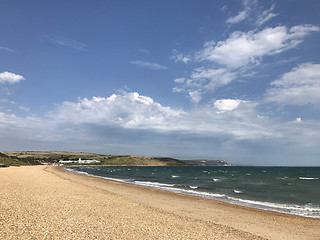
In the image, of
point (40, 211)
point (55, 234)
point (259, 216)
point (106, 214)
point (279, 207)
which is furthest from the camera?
point (279, 207)

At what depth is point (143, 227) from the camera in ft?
46.8

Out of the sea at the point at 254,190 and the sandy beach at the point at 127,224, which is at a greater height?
the sandy beach at the point at 127,224

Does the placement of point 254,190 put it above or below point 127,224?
below

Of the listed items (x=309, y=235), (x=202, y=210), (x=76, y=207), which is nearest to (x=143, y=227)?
(x=76, y=207)

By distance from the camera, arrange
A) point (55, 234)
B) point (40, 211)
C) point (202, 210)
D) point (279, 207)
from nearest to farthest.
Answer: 1. point (55, 234)
2. point (40, 211)
3. point (202, 210)
4. point (279, 207)

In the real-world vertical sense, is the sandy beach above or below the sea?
above

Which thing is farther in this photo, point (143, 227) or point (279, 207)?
point (279, 207)

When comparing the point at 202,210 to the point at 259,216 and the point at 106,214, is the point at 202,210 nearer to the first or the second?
the point at 259,216

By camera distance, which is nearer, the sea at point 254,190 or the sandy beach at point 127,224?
the sandy beach at point 127,224

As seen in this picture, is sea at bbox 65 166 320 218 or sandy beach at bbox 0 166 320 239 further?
sea at bbox 65 166 320 218

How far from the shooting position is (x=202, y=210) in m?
22.9

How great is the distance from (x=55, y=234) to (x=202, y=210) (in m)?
15.6

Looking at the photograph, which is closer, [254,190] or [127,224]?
[127,224]

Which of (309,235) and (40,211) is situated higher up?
(40,211)
